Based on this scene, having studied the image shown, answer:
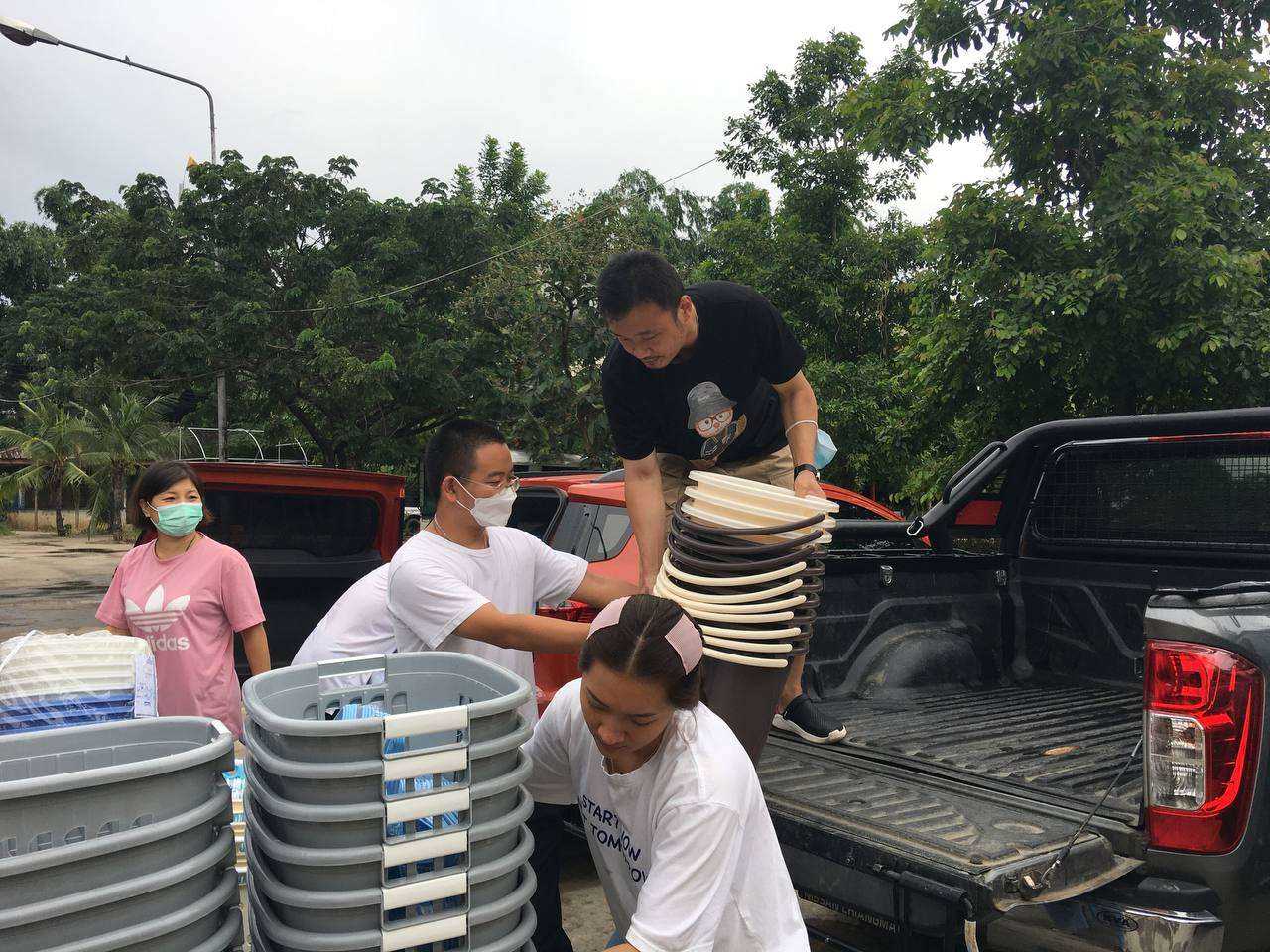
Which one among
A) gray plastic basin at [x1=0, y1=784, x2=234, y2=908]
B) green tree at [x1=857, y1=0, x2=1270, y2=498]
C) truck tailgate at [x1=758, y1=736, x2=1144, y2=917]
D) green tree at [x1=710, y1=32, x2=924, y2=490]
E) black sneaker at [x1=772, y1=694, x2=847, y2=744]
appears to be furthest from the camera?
green tree at [x1=710, y1=32, x2=924, y2=490]

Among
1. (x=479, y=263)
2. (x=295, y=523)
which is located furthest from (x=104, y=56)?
(x=295, y=523)

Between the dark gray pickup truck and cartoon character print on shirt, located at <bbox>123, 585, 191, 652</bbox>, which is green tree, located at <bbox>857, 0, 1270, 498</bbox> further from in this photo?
cartoon character print on shirt, located at <bbox>123, 585, 191, 652</bbox>

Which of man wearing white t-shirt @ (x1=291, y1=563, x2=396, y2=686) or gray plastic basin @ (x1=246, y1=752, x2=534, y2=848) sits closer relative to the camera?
gray plastic basin @ (x1=246, y1=752, x2=534, y2=848)

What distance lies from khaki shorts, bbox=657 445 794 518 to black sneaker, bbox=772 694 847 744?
728mm

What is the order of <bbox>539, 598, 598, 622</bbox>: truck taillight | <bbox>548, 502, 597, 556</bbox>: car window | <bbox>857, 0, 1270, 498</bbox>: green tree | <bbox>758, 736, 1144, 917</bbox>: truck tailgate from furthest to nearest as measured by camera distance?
<bbox>857, 0, 1270, 498</bbox>: green tree, <bbox>548, 502, 597, 556</bbox>: car window, <bbox>539, 598, 598, 622</bbox>: truck taillight, <bbox>758, 736, 1144, 917</bbox>: truck tailgate

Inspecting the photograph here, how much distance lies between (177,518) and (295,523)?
1839 mm

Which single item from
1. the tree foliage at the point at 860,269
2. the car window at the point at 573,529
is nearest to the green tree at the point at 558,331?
the tree foliage at the point at 860,269

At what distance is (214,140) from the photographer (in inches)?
805

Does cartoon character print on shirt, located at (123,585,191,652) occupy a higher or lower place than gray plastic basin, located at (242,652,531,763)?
lower

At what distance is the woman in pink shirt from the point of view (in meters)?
3.45

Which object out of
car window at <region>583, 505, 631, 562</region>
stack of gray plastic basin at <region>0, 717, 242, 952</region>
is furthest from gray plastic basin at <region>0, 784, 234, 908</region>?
car window at <region>583, 505, 631, 562</region>

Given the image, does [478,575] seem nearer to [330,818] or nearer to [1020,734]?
[330,818]

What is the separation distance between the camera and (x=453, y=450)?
2840mm

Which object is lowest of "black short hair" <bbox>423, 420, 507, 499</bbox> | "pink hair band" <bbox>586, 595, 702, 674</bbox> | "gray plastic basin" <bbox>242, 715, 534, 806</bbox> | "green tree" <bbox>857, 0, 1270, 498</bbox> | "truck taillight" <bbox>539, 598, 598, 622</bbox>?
"truck taillight" <bbox>539, 598, 598, 622</bbox>
